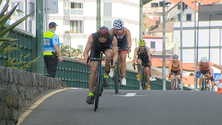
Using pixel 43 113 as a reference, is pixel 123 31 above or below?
above

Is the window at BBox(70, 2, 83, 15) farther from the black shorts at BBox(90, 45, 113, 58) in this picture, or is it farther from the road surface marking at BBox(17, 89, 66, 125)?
the black shorts at BBox(90, 45, 113, 58)

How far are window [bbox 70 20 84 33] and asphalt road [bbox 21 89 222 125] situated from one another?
64.5m

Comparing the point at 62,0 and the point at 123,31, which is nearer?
the point at 123,31

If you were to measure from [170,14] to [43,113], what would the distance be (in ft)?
344

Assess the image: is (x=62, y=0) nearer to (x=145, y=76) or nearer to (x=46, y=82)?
(x=145, y=76)

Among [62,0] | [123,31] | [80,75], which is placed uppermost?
[62,0]

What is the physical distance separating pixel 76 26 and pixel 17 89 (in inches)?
2663

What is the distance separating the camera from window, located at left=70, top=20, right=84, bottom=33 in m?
77.8

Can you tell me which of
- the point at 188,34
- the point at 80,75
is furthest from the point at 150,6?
the point at 80,75

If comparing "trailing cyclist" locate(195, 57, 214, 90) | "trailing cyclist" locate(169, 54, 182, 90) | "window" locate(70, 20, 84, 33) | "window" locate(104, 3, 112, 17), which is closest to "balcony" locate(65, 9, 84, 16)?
"window" locate(70, 20, 84, 33)

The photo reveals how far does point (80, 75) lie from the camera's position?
1079 inches

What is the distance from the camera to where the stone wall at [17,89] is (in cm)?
753

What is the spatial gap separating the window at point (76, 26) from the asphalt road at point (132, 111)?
64487 millimetres

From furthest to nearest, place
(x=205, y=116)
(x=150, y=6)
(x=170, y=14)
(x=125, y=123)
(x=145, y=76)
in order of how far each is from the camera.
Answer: (x=150, y=6) → (x=170, y=14) → (x=145, y=76) → (x=205, y=116) → (x=125, y=123)
